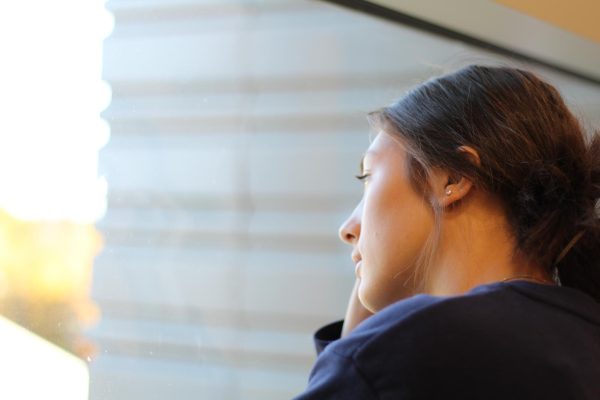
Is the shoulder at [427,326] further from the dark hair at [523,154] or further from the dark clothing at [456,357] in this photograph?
the dark hair at [523,154]

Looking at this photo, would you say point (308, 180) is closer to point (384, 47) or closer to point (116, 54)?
point (384, 47)

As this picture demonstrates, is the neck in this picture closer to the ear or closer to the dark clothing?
the ear

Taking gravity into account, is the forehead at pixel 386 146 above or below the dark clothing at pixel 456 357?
above

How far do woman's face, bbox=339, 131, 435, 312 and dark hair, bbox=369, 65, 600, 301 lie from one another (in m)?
0.03

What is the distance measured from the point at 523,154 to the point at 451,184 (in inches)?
4.4

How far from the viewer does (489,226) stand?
1.13m

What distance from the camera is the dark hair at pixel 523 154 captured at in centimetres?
112

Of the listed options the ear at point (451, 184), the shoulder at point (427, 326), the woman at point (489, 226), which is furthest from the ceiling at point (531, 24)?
the shoulder at point (427, 326)

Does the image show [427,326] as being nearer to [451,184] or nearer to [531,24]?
[451,184]

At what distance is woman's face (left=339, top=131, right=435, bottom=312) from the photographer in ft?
3.84

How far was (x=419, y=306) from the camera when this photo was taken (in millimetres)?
924

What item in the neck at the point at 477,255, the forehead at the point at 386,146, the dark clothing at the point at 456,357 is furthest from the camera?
the forehead at the point at 386,146

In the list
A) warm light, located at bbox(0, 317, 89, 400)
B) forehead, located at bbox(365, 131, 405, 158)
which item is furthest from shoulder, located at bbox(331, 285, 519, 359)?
warm light, located at bbox(0, 317, 89, 400)

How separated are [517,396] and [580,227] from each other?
1.09 feet
